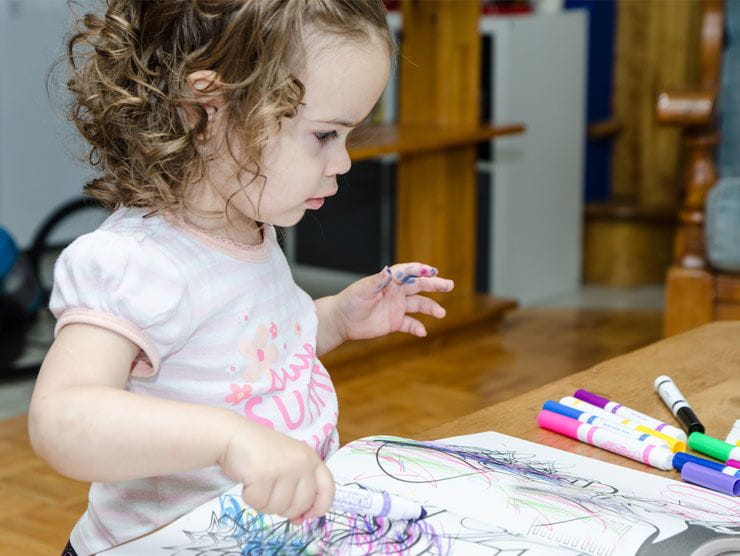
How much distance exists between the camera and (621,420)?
0.77 meters

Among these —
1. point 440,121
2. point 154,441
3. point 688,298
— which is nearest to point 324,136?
point 154,441

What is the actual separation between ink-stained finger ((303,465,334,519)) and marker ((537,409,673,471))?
0.26 m

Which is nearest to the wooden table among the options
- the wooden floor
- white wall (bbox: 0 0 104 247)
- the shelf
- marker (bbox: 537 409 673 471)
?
marker (bbox: 537 409 673 471)

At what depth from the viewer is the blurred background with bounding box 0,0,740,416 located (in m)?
2.82

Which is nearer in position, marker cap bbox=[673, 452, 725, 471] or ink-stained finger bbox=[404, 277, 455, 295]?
marker cap bbox=[673, 452, 725, 471]

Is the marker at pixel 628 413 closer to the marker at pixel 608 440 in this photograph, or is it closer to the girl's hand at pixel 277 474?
the marker at pixel 608 440

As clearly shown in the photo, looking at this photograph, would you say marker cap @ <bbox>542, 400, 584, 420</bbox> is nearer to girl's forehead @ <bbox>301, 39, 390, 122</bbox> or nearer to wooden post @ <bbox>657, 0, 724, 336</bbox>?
girl's forehead @ <bbox>301, 39, 390, 122</bbox>

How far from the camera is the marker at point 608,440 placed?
72 centimetres

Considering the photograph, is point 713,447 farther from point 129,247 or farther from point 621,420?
point 129,247

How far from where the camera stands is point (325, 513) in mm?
571

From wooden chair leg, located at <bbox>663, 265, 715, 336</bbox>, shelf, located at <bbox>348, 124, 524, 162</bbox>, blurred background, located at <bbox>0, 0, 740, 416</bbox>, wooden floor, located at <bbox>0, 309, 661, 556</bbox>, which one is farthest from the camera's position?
blurred background, located at <bbox>0, 0, 740, 416</bbox>

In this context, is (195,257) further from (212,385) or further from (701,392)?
(701,392)

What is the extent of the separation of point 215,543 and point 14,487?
126 cm

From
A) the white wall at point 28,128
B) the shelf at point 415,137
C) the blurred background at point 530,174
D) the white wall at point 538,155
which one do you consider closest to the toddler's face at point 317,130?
the shelf at point 415,137
